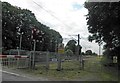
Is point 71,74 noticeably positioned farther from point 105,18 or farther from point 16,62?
point 105,18

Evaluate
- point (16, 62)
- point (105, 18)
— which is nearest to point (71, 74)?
point (16, 62)

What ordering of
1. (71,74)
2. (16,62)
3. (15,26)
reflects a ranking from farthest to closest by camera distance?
(15,26) < (16,62) < (71,74)

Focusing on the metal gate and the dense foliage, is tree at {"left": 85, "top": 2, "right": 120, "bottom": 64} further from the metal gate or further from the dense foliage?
the dense foliage

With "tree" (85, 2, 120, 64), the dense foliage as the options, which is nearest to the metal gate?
"tree" (85, 2, 120, 64)

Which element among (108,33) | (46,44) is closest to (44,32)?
(46,44)

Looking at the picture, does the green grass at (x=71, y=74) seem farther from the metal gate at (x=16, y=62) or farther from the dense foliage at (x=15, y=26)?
the dense foliage at (x=15, y=26)

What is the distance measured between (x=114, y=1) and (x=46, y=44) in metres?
79.6

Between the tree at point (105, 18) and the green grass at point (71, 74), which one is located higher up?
the tree at point (105, 18)

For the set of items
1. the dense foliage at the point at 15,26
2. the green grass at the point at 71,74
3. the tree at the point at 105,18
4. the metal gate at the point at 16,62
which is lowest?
the green grass at the point at 71,74

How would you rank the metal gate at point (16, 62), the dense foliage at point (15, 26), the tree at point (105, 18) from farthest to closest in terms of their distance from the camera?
the dense foliage at point (15, 26)
the metal gate at point (16, 62)
the tree at point (105, 18)

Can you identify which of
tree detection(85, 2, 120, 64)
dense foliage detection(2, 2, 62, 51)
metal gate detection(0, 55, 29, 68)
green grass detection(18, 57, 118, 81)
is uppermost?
dense foliage detection(2, 2, 62, 51)

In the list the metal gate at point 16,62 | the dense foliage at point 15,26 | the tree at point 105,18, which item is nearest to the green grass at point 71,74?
the metal gate at point 16,62

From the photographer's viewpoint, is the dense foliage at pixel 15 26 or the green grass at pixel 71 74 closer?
the green grass at pixel 71 74

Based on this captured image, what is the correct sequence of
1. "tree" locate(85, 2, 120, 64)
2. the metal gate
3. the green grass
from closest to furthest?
the green grass → "tree" locate(85, 2, 120, 64) → the metal gate
